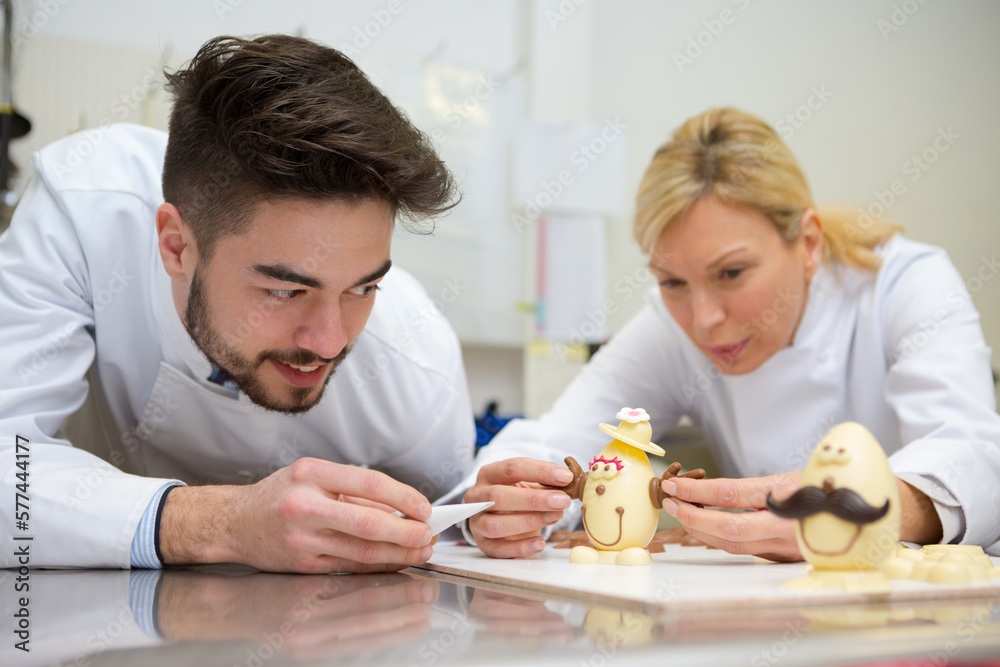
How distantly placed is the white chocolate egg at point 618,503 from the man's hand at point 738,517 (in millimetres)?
47

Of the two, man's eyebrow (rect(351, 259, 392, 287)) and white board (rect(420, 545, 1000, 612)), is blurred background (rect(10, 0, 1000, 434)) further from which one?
white board (rect(420, 545, 1000, 612))

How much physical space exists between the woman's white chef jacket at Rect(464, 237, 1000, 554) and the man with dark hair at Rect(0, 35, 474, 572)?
38 cm

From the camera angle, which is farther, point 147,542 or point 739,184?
point 739,184

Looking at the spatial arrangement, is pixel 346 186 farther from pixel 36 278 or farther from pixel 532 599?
pixel 532 599

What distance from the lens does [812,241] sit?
5.90ft

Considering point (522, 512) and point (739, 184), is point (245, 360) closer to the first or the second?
point (522, 512)

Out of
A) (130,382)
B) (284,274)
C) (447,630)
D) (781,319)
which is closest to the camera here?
(447,630)

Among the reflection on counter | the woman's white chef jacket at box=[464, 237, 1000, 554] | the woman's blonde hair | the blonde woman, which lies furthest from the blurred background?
the reflection on counter

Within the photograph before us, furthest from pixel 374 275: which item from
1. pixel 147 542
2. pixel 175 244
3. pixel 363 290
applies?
pixel 147 542

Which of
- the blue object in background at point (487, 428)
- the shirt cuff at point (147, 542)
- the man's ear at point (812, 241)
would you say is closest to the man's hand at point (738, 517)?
the shirt cuff at point (147, 542)

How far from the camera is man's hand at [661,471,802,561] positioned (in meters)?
1.01

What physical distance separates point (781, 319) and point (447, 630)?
1340 millimetres

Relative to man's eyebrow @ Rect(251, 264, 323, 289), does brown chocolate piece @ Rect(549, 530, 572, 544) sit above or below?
below

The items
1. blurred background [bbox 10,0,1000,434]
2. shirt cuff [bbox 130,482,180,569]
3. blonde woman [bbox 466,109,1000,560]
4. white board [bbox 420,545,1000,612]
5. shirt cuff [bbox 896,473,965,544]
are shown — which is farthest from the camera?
blurred background [bbox 10,0,1000,434]
